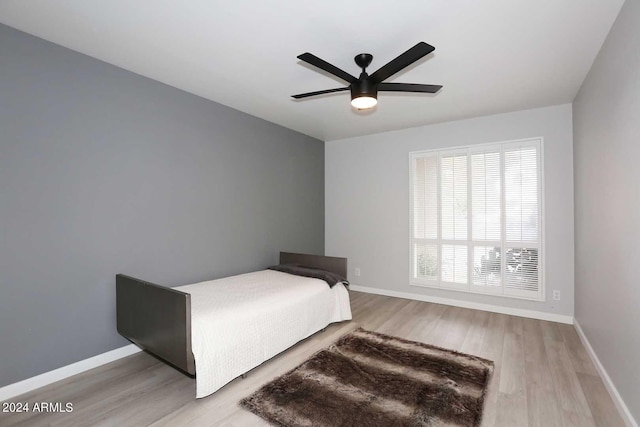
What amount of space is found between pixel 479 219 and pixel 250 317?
Result: 10.6ft

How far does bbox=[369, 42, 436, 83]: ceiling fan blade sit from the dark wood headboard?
213 cm

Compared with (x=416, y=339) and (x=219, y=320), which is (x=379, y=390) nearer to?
(x=416, y=339)

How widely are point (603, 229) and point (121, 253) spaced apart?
4.02 meters

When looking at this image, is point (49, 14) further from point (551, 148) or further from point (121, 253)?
point (551, 148)

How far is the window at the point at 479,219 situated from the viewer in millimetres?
3684

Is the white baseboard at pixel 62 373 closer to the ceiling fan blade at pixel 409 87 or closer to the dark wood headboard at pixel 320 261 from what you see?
the dark wood headboard at pixel 320 261

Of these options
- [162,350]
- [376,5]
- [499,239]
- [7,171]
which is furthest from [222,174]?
[499,239]

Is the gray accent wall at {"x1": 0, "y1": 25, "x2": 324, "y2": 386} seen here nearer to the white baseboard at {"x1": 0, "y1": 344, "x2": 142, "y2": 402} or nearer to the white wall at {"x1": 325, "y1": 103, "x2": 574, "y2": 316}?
the white baseboard at {"x1": 0, "y1": 344, "x2": 142, "y2": 402}

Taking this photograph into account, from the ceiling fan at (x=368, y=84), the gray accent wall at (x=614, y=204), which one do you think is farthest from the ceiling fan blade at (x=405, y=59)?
the gray accent wall at (x=614, y=204)

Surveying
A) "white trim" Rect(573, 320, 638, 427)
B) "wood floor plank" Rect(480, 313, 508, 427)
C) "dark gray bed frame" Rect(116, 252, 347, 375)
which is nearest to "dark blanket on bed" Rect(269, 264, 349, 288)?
"wood floor plank" Rect(480, 313, 508, 427)

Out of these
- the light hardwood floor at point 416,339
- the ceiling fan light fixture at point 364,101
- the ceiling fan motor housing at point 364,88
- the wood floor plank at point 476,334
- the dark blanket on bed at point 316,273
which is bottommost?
the light hardwood floor at point 416,339

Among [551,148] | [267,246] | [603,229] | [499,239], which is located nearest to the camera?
[603,229]

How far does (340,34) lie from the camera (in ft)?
7.08

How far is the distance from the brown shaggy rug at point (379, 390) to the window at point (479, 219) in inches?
65.2
